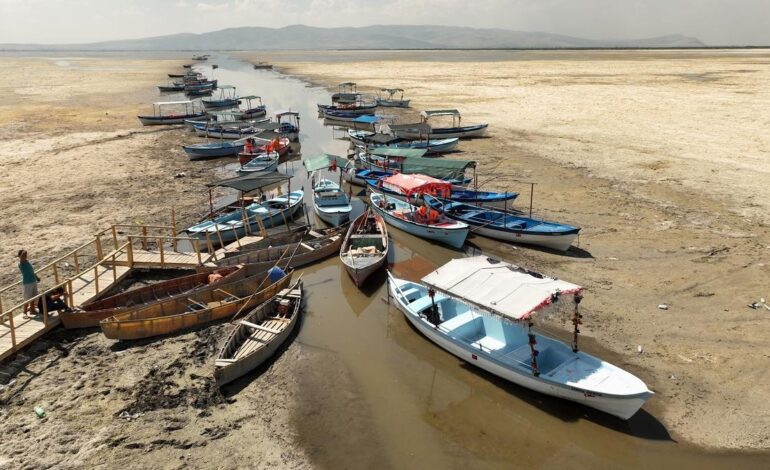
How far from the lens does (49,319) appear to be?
1533 centimetres

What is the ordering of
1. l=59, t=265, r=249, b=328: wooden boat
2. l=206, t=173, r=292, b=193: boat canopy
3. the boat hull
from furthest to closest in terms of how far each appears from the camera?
1. l=206, t=173, r=292, b=193: boat canopy
2. l=59, t=265, r=249, b=328: wooden boat
3. the boat hull

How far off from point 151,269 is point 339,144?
89.2 ft

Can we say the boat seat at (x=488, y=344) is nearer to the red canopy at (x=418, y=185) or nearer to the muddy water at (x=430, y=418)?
the muddy water at (x=430, y=418)

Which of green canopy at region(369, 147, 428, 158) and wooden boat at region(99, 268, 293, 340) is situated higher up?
green canopy at region(369, 147, 428, 158)

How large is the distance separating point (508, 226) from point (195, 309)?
13.4 meters

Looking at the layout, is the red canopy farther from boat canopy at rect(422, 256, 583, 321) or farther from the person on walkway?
the person on walkway

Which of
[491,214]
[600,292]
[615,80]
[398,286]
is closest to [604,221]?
[491,214]

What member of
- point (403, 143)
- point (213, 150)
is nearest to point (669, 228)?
point (403, 143)

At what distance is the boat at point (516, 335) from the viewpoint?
11930mm

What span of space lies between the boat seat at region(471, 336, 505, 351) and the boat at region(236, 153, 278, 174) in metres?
20.6

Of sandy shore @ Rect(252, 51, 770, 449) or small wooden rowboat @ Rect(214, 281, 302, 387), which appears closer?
sandy shore @ Rect(252, 51, 770, 449)

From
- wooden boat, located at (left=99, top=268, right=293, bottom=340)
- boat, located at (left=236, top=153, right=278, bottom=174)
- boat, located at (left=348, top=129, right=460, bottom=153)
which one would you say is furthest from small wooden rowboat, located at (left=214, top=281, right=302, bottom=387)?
boat, located at (left=348, top=129, right=460, bottom=153)

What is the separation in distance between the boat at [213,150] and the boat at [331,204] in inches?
517

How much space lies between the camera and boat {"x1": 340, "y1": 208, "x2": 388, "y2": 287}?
18781 mm
